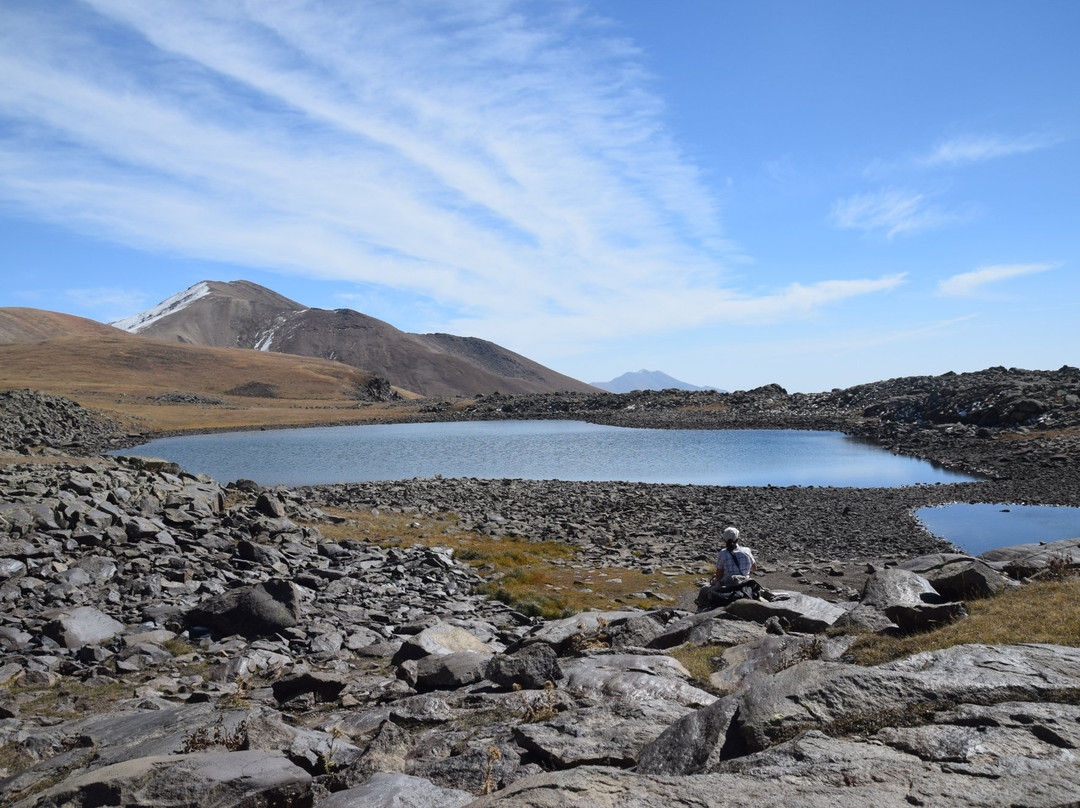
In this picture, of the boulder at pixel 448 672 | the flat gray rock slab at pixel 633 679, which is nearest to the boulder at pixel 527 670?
the flat gray rock slab at pixel 633 679

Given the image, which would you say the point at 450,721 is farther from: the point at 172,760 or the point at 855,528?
the point at 855,528

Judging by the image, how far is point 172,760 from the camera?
23.2 ft

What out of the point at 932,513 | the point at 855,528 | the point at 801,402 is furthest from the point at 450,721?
the point at 801,402

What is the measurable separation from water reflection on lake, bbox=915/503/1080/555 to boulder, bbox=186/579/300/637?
992 inches

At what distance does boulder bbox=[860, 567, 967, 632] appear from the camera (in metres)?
10.1

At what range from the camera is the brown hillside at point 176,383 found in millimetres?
118125

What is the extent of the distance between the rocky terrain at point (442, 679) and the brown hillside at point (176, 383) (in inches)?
3545

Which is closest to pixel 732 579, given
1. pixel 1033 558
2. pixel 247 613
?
pixel 1033 558

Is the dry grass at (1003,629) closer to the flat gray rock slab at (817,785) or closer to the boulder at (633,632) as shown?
the flat gray rock slab at (817,785)

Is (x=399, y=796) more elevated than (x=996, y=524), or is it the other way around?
(x=399, y=796)

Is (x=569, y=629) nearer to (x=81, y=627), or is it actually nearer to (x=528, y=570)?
(x=81, y=627)

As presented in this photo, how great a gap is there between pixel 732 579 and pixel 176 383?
180m

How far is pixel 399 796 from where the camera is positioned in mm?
6387

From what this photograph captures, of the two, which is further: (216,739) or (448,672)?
(448,672)
